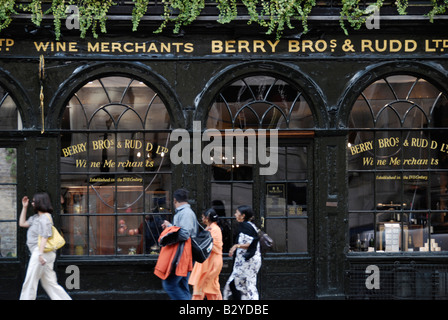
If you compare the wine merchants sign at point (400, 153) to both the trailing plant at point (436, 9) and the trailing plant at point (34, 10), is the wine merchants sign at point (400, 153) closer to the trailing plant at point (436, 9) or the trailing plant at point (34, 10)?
the trailing plant at point (436, 9)

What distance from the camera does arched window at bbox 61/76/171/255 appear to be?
1086cm

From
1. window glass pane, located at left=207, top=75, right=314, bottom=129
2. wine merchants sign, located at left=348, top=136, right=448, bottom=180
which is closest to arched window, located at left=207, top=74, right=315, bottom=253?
window glass pane, located at left=207, top=75, right=314, bottom=129

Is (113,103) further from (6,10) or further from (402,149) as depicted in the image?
(402,149)

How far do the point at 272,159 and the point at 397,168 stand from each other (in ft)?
7.29

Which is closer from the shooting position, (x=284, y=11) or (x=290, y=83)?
(x=284, y=11)

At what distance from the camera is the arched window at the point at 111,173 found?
1086 cm

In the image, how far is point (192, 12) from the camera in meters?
10.6

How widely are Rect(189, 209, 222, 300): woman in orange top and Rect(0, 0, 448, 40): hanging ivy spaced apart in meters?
3.44

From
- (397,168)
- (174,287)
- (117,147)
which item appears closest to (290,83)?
(397,168)

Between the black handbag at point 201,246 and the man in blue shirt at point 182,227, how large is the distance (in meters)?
0.10

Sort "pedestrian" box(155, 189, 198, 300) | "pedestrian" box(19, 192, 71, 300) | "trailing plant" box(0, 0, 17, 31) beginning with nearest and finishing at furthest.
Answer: "pedestrian" box(155, 189, 198, 300), "pedestrian" box(19, 192, 71, 300), "trailing plant" box(0, 0, 17, 31)

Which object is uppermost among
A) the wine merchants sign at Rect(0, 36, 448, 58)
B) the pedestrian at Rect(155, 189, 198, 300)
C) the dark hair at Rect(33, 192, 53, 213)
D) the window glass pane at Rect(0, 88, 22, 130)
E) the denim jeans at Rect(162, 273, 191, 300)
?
the wine merchants sign at Rect(0, 36, 448, 58)

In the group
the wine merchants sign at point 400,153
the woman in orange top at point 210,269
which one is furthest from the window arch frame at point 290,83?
the woman in orange top at point 210,269

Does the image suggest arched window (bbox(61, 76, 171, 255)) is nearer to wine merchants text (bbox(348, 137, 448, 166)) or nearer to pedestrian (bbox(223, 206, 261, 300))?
pedestrian (bbox(223, 206, 261, 300))
